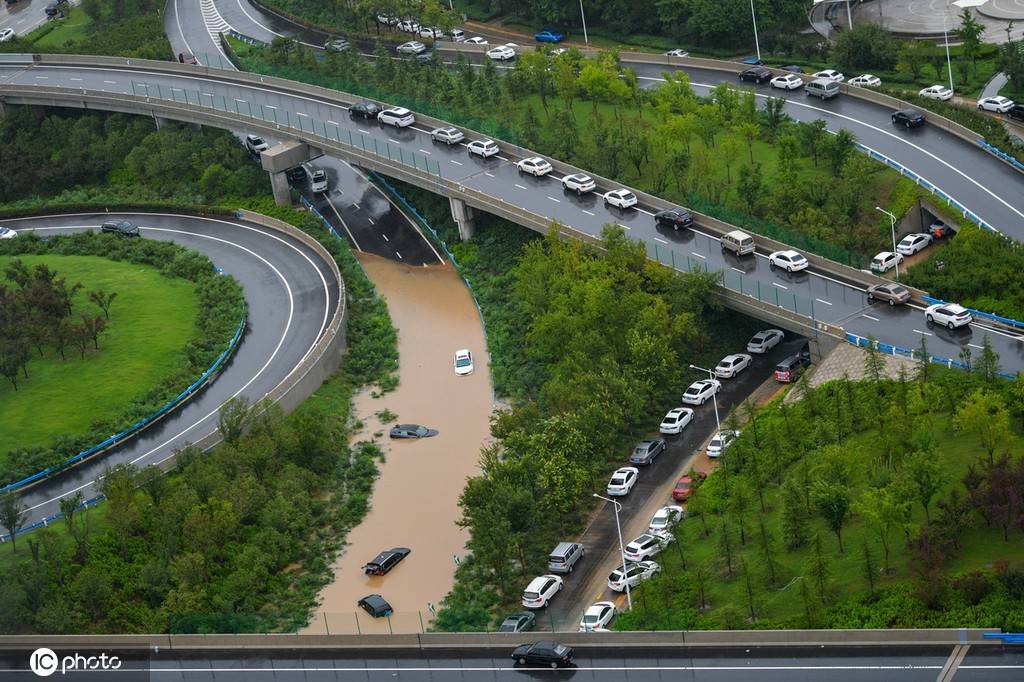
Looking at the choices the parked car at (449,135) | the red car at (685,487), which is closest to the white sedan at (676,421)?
the red car at (685,487)

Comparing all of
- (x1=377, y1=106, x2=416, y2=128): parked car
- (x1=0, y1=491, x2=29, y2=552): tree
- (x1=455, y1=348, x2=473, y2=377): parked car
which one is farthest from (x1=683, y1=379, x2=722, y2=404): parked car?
(x1=377, y1=106, x2=416, y2=128): parked car

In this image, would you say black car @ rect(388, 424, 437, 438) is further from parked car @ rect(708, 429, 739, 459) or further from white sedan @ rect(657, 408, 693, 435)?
parked car @ rect(708, 429, 739, 459)

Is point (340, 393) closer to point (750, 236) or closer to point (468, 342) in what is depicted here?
point (468, 342)

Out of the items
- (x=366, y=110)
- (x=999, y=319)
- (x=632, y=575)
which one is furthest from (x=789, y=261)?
(x=366, y=110)

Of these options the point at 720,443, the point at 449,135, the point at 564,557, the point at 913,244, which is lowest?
the point at 564,557

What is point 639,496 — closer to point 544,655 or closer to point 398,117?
point 544,655

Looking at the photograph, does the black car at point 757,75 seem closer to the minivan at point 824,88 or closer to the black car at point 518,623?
the minivan at point 824,88
